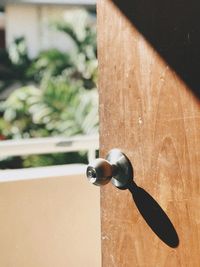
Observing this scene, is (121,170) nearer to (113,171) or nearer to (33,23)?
(113,171)

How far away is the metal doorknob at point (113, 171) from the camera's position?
101 centimetres

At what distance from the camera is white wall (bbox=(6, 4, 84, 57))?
36.5ft

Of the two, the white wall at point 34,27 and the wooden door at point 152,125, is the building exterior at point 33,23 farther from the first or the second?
the wooden door at point 152,125

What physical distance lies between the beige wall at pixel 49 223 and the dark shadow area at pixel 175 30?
1.02 m

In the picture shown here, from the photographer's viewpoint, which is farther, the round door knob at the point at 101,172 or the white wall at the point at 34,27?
the white wall at the point at 34,27

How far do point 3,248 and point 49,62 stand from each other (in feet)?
21.8

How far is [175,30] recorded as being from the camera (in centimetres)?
91

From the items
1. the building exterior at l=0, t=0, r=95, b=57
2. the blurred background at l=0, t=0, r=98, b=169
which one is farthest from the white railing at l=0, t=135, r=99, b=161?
the building exterior at l=0, t=0, r=95, b=57

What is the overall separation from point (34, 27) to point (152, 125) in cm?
1108

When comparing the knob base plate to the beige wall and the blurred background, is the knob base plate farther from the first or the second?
the blurred background

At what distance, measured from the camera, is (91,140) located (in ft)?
6.95

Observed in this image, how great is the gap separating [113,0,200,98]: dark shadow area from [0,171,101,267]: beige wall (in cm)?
102

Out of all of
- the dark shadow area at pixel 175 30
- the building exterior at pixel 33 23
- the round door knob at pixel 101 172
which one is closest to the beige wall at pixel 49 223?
the round door knob at pixel 101 172

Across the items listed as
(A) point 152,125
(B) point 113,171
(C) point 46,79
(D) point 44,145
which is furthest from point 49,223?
(C) point 46,79
